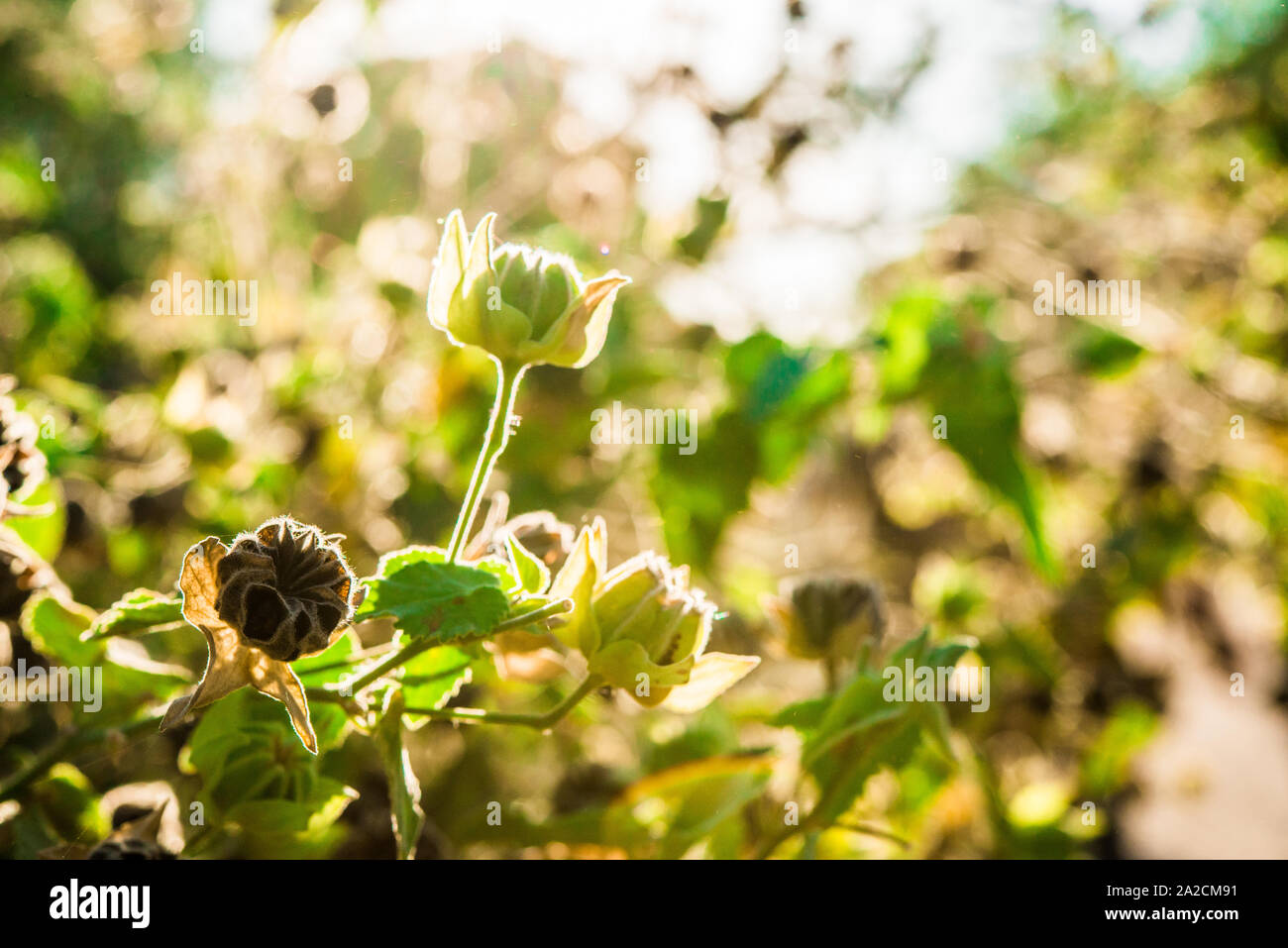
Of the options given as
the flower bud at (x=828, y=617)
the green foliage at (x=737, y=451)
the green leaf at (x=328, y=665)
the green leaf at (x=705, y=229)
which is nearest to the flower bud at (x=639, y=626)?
the green leaf at (x=328, y=665)

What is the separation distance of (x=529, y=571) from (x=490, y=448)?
0.06m

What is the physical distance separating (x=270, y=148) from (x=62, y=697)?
124cm

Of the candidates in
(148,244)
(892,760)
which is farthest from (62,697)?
(148,244)

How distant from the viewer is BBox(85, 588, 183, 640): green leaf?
0.46m

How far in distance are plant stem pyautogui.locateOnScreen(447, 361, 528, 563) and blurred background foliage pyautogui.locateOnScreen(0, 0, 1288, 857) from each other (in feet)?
0.52

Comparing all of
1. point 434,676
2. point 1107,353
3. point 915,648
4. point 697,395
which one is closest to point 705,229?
point 697,395

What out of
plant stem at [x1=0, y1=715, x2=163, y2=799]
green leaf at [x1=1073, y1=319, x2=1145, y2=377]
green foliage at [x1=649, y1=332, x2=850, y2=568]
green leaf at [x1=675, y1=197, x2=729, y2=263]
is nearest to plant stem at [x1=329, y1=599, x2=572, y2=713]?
plant stem at [x1=0, y1=715, x2=163, y2=799]

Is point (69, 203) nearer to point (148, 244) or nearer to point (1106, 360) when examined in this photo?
point (148, 244)

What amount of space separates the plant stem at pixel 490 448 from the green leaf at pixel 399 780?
0.09m

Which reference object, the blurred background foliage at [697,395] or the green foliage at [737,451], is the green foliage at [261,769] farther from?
the green foliage at [737,451]

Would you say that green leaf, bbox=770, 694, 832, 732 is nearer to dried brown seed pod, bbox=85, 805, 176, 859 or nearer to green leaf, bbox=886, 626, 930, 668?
green leaf, bbox=886, 626, 930, 668

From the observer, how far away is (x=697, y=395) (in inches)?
47.6

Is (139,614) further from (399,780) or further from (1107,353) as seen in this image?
(1107,353)

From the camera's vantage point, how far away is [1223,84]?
2.14 metres
